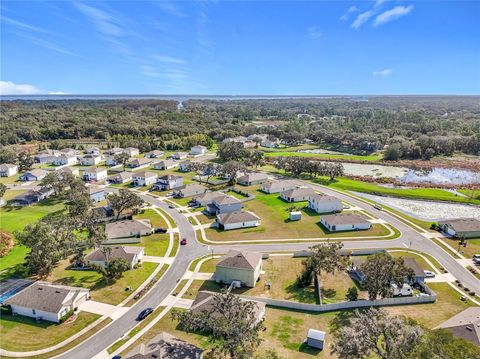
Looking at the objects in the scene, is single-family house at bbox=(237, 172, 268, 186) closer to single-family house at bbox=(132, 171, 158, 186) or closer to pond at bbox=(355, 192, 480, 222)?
single-family house at bbox=(132, 171, 158, 186)

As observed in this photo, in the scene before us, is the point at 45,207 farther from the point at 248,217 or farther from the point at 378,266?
the point at 378,266

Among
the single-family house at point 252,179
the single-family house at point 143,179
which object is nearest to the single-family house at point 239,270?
the single-family house at point 252,179

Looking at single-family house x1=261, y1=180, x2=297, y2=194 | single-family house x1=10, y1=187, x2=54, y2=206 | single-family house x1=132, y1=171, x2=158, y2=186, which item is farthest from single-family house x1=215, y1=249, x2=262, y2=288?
single-family house x1=10, y1=187, x2=54, y2=206

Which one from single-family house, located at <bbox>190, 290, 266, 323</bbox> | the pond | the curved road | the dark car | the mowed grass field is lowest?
the pond

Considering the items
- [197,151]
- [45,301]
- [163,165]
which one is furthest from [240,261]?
[197,151]

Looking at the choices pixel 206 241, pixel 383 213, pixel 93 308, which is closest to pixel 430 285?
pixel 383 213

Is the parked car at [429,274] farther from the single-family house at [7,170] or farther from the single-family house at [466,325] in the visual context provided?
the single-family house at [7,170]
